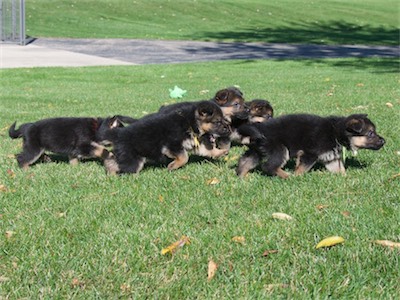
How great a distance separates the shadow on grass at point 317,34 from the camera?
112 feet

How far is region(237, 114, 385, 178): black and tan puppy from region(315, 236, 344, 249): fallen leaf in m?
2.08

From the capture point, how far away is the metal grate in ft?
90.8

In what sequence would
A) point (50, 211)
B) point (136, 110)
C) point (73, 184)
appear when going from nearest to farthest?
point (50, 211), point (73, 184), point (136, 110)

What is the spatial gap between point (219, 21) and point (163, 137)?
37.4 m

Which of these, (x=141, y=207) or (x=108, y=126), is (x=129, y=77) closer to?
(x=108, y=126)

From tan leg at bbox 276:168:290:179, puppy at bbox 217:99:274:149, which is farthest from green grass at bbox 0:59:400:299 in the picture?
puppy at bbox 217:99:274:149

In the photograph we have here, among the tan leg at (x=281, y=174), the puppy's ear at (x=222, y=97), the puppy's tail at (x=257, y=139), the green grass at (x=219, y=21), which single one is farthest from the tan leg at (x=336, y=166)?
the green grass at (x=219, y=21)

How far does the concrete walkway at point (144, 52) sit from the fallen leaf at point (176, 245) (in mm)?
17169

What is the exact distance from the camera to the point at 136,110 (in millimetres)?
12016

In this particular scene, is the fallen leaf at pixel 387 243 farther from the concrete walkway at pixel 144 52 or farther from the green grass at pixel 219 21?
the green grass at pixel 219 21

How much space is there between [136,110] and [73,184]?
5511mm

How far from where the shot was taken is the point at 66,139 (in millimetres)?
7652

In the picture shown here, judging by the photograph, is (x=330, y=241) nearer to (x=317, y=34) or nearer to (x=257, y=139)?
(x=257, y=139)

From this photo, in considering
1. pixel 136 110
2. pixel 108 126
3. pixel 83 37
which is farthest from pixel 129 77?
pixel 83 37
